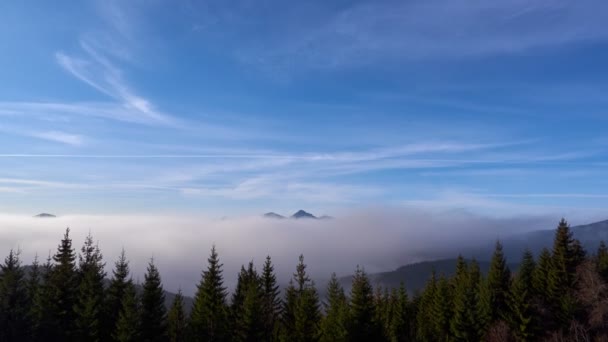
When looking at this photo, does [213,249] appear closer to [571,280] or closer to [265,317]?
[265,317]

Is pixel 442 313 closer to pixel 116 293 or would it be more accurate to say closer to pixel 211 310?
pixel 211 310

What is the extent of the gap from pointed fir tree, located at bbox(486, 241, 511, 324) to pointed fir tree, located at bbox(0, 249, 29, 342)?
5323cm

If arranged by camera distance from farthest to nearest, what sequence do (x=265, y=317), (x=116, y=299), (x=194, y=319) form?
(x=265, y=317) → (x=194, y=319) → (x=116, y=299)

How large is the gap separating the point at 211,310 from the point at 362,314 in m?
15.6

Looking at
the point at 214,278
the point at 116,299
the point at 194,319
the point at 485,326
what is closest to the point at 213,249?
the point at 214,278

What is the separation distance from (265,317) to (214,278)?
7.53 meters

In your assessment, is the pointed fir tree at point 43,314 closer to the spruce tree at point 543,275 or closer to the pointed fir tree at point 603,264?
the spruce tree at point 543,275

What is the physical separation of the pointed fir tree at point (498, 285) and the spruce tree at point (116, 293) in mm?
45780

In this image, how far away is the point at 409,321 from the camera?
7525 cm

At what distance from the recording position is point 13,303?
4075 cm

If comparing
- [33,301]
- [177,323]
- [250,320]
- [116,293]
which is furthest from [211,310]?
[33,301]

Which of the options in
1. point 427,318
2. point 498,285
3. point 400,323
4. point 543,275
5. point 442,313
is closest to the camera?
point 442,313

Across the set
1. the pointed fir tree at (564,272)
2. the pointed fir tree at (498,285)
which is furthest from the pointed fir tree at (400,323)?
the pointed fir tree at (564,272)

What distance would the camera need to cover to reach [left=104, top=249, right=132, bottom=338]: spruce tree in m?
42.2
